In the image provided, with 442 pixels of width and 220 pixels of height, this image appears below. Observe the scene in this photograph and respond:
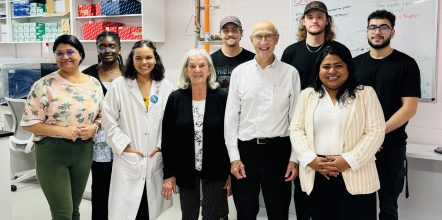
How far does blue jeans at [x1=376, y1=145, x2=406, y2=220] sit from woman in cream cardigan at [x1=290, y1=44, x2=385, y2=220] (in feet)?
1.56

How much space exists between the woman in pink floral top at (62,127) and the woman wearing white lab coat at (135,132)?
178 millimetres

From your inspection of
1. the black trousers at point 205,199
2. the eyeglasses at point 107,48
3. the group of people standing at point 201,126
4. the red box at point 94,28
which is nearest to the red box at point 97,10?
the red box at point 94,28

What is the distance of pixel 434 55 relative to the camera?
9.92 feet

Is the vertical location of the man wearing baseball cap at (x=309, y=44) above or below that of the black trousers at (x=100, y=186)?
above

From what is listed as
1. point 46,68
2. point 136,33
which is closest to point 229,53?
point 136,33

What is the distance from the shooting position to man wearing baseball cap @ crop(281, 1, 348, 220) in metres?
2.52

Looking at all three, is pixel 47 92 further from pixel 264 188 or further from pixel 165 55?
pixel 165 55

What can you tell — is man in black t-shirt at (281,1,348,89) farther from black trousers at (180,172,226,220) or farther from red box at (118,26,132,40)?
red box at (118,26,132,40)

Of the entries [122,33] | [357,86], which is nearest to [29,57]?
[122,33]

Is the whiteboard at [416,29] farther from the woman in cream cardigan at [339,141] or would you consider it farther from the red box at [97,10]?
the red box at [97,10]

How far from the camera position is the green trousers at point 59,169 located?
234cm

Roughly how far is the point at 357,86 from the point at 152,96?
1152 millimetres

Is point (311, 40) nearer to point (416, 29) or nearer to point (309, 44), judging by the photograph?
point (309, 44)

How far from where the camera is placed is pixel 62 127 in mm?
2350
